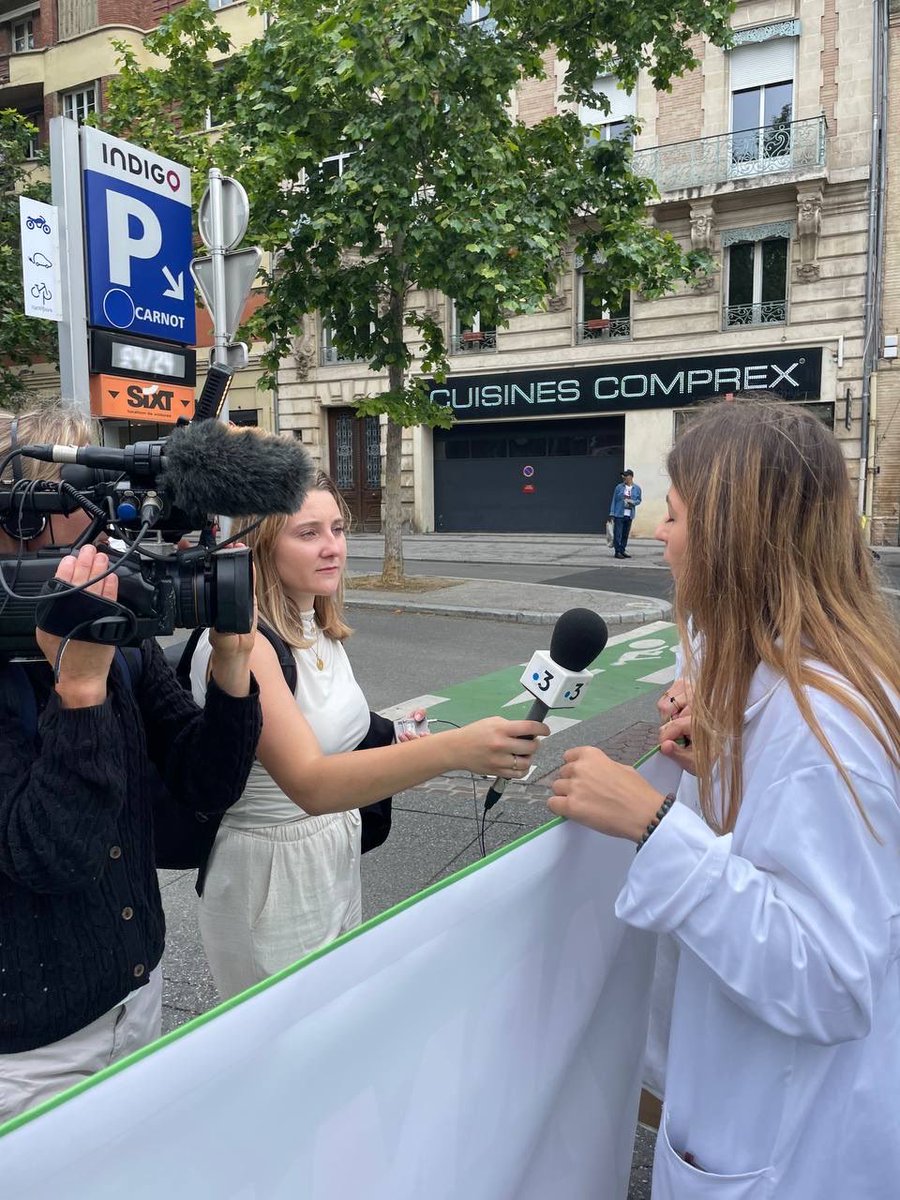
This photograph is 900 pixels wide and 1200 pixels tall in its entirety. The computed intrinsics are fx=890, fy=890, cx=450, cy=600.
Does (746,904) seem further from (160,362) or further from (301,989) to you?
(160,362)

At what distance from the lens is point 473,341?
23219mm

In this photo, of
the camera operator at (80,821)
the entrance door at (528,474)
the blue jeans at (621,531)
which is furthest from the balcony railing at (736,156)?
the camera operator at (80,821)

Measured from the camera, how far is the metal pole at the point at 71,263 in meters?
6.16

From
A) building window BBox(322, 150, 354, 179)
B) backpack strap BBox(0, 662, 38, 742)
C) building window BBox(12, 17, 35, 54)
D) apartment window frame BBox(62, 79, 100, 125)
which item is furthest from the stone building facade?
backpack strap BBox(0, 662, 38, 742)

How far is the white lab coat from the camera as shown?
1080 millimetres

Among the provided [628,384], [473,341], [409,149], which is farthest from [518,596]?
[473,341]

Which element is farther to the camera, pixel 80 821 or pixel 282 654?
pixel 282 654

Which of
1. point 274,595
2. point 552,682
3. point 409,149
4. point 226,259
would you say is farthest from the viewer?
point 409,149

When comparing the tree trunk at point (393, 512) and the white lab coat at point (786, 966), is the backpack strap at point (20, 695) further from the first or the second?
the tree trunk at point (393, 512)

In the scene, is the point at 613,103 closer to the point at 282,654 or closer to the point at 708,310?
the point at 708,310

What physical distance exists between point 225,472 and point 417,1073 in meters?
0.81

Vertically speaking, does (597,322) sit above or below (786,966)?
above

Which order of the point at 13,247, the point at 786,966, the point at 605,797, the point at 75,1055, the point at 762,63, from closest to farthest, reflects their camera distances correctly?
1. the point at 786,966
2. the point at 605,797
3. the point at 75,1055
4. the point at 762,63
5. the point at 13,247

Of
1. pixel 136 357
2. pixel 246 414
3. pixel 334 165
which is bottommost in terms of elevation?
pixel 136 357
